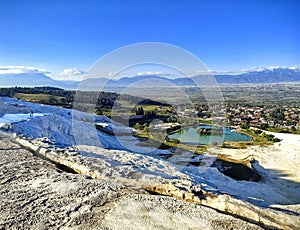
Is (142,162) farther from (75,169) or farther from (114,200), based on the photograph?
(114,200)

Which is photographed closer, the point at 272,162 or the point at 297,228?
the point at 297,228

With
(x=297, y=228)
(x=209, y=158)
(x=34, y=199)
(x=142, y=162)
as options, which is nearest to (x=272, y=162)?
(x=209, y=158)

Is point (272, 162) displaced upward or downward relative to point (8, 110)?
downward

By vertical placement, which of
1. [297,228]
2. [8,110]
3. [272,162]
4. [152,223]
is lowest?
[272,162]

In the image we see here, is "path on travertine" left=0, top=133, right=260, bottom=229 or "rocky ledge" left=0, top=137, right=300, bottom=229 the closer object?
"path on travertine" left=0, top=133, right=260, bottom=229

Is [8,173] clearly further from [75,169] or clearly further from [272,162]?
[272,162]

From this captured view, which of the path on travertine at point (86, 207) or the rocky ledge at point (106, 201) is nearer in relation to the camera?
the path on travertine at point (86, 207)

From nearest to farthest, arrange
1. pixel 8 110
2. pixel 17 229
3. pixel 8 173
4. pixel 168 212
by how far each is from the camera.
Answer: pixel 17 229 → pixel 168 212 → pixel 8 173 → pixel 8 110

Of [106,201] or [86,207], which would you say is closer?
[86,207]

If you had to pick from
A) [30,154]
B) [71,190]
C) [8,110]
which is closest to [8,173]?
[30,154]

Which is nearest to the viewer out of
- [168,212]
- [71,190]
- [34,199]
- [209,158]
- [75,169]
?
[168,212]
